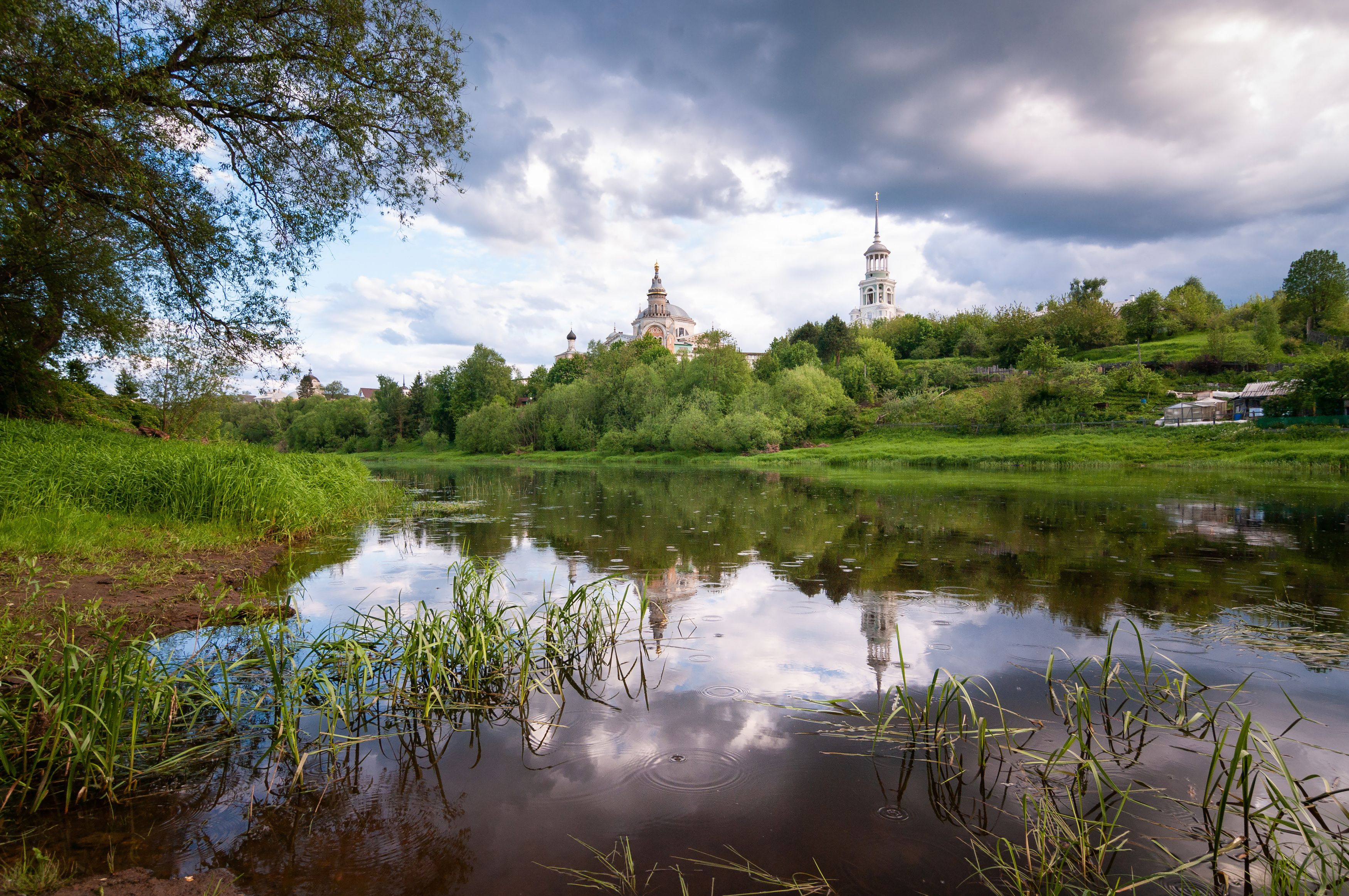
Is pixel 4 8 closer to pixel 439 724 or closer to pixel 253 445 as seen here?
pixel 253 445

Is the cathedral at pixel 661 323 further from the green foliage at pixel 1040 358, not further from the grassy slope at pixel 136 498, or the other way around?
the grassy slope at pixel 136 498

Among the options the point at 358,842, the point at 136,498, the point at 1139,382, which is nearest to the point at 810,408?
the point at 1139,382

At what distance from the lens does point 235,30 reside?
1055 centimetres

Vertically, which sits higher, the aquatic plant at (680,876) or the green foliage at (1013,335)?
the green foliage at (1013,335)

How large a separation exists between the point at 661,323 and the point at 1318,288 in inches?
4017

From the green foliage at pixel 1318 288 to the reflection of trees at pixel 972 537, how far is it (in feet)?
209

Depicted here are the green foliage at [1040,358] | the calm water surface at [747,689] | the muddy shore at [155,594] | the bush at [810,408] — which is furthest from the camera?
the bush at [810,408]

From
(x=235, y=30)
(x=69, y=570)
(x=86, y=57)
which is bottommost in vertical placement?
(x=69, y=570)

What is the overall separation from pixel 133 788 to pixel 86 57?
11.2 meters

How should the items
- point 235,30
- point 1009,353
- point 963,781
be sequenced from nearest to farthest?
point 963,781 < point 235,30 < point 1009,353

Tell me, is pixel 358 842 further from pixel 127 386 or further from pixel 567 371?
pixel 567 371

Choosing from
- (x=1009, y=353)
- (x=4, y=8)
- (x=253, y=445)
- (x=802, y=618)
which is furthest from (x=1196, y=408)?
(x=4, y=8)

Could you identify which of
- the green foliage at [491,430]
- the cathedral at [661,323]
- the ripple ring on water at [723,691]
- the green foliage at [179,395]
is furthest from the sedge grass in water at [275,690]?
the cathedral at [661,323]

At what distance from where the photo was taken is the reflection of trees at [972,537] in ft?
27.9
